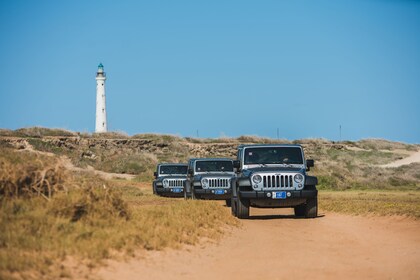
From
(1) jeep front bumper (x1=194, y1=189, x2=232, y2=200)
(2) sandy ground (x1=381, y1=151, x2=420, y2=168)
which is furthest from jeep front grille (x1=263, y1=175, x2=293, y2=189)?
(2) sandy ground (x1=381, y1=151, x2=420, y2=168)

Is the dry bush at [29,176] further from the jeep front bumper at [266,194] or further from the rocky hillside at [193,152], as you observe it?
the rocky hillside at [193,152]

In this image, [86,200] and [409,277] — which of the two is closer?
[409,277]

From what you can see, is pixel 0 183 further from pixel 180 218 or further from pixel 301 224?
pixel 301 224

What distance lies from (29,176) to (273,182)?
335 inches

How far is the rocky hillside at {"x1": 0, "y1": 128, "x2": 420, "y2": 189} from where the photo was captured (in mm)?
61009

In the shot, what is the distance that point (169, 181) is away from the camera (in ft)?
128

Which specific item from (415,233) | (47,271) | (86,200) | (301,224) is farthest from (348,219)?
(47,271)

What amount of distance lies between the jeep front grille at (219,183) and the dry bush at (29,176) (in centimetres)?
1350

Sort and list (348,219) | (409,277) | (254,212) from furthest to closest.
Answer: (254,212), (348,219), (409,277)

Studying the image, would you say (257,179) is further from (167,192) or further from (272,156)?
(167,192)

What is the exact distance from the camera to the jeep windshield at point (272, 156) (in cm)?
2411

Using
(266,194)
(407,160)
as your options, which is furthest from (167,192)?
(407,160)

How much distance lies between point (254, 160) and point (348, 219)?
3.17 meters

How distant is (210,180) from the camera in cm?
3006
